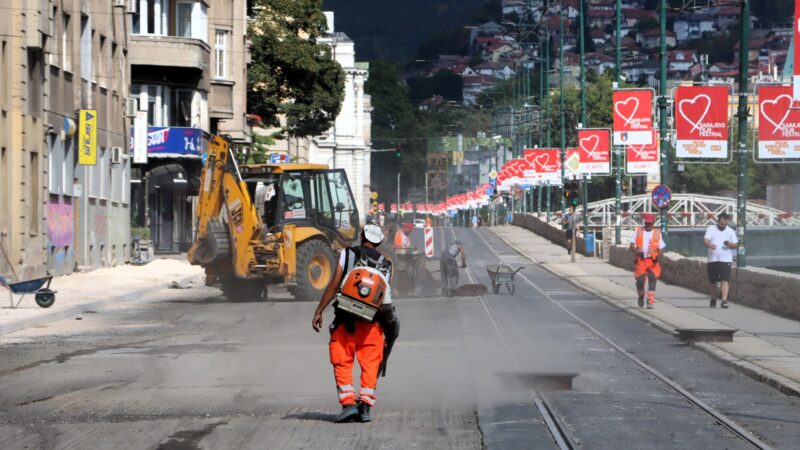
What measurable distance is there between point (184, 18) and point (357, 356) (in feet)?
158

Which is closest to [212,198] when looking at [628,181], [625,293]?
[625,293]

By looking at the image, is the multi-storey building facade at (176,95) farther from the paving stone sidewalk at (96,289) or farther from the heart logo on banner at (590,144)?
the heart logo on banner at (590,144)

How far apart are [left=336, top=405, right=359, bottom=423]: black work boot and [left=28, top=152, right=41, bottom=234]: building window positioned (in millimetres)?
27496

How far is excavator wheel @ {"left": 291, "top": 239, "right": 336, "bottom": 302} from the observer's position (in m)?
31.5

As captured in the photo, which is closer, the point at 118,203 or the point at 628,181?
the point at 118,203

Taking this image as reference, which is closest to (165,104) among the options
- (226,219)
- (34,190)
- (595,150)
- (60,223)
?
(595,150)

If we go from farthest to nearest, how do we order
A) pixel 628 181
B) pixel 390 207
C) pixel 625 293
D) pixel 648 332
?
pixel 390 207
pixel 628 181
pixel 625 293
pixel 648 332

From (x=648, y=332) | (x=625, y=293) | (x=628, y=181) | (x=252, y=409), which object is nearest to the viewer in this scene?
(x=252, y=409)

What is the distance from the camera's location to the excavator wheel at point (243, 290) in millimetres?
33094

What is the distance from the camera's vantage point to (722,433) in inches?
463

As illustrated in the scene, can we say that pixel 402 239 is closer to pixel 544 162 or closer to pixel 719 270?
pixel 719 270

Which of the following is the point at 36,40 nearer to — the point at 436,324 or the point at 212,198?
the point at 212,198

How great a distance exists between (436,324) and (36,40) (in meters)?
17.2

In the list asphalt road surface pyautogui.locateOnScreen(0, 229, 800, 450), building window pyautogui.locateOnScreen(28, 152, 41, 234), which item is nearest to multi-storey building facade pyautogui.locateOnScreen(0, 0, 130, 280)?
building window pyautogui.locateOnScreen(28, 152, 41, 234)
